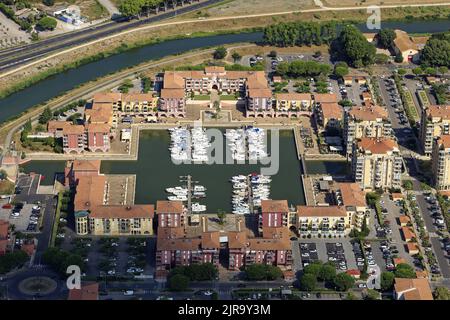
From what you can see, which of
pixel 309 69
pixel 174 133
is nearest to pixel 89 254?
pixel 174 133

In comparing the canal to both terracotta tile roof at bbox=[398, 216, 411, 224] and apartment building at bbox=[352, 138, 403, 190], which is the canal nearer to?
apartment building at bbox=[352, 138, 403, 190]

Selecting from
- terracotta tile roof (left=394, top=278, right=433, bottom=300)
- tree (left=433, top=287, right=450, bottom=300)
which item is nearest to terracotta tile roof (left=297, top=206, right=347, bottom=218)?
terracotta tile roof (left=394, top=278, right=433, bottom=300)

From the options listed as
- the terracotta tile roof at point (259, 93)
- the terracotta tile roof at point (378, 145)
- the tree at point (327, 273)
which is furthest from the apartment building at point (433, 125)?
the tree at point (327, 273)

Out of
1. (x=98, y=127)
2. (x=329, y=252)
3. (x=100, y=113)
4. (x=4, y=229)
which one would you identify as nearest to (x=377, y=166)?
(x=329, y=252)

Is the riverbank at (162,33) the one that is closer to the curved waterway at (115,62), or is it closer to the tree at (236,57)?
the curved waterway at (115,62)
